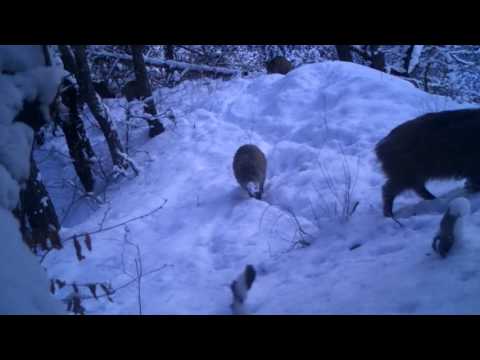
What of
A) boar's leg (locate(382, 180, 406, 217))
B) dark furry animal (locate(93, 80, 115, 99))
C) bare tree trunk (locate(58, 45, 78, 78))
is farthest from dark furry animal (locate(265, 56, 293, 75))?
boar's leg (locate(382, 180, 406, 217))

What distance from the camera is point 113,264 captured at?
4531mm

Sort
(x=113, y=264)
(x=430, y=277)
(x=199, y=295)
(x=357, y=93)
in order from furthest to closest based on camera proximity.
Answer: (x=357, y=93) < (x=113, y=264) < (x=199, y=295) < (x=430, y=277)

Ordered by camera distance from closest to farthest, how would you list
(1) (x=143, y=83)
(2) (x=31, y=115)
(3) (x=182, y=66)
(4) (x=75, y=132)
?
(2) (x=31, y=115), (4) (x=75, y=132), (1) (x=143, y=83), (3) (x=182, y=66)

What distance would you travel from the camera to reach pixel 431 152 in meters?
3.87

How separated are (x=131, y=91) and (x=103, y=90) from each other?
79 cm

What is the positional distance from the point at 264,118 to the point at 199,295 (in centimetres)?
625

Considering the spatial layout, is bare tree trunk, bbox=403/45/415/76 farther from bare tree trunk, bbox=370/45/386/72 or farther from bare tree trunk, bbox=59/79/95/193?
bare tree trunk, bbox=59/79/95/193

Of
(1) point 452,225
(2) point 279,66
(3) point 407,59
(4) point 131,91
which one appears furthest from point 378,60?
(1) point 452,225

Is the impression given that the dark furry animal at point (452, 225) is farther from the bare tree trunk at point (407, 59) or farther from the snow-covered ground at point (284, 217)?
the bare tree trunk at point (407, 59)

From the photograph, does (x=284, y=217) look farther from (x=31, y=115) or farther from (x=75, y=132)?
(x=75, y=132)
